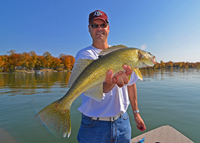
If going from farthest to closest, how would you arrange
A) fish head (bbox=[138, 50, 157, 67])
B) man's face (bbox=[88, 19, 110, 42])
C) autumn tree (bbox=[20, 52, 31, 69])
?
autumn tree (bbox=[20, 52, 31, 69]), man's face (bbox=[88, 19, 110, 42]), fish head (bbox=[138, 50, 157, 67])

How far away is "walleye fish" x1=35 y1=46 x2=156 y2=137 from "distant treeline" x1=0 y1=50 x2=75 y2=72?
106 meters

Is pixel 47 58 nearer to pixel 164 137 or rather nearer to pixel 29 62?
pixel 29 62

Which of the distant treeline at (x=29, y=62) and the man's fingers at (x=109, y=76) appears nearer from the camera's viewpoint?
the man's fingers at (x=109, y=76)

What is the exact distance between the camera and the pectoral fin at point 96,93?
2.34 m

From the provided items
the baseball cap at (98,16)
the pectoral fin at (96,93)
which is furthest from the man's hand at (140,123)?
the baseball cap at (98,16)

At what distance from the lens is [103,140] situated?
8.05 feet

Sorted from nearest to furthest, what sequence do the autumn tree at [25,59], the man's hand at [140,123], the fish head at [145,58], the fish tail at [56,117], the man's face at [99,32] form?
the fish tail at [56,117], the fish head at [145,58], the man's face at [99,32], the man's hand at [140,123], the autumn tree at [25,59]

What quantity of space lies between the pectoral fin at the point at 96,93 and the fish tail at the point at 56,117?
1.58 feet

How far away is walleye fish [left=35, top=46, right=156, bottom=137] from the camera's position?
224 cm


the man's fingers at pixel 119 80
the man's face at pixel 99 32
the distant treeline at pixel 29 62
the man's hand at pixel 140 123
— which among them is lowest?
the man's hand at pixel 140 123

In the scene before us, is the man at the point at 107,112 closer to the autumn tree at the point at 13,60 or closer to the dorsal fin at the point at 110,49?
the dorsal fin at the point at 110,49

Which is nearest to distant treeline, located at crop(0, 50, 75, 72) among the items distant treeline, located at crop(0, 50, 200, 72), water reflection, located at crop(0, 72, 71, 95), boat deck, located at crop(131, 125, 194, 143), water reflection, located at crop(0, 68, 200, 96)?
distant treeline, located at crop(0, 50, 200, 72)

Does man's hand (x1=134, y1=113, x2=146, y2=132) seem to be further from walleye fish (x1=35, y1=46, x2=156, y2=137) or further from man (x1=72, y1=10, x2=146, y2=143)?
walleye fish (x1=35, y1=46, x2=156, y2=137)

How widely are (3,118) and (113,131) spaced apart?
888 centimetres
